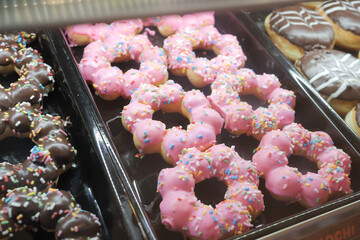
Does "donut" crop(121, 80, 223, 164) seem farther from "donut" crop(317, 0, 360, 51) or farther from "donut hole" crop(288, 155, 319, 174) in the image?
"donut" crop(317, 0, 360, 51)

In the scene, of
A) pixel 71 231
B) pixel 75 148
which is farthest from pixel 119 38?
pixel 71 231

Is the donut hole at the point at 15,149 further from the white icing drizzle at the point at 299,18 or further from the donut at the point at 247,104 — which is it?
the white icing drizzle at the point at 299,18

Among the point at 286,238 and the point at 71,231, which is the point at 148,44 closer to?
the point at 71,231

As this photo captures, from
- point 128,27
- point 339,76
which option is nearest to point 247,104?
point 339,76

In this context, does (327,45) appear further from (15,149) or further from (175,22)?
(15,149)

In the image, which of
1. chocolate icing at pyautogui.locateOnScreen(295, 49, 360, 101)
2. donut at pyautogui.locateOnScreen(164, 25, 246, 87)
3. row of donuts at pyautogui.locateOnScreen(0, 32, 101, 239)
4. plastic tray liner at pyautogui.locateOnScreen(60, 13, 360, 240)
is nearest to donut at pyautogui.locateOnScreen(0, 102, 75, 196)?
row of donuts at pyautogui.locateOnScreen(0, 32, 101, 239)

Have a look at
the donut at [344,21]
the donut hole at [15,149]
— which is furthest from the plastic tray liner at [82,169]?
the donut at [344,21]
